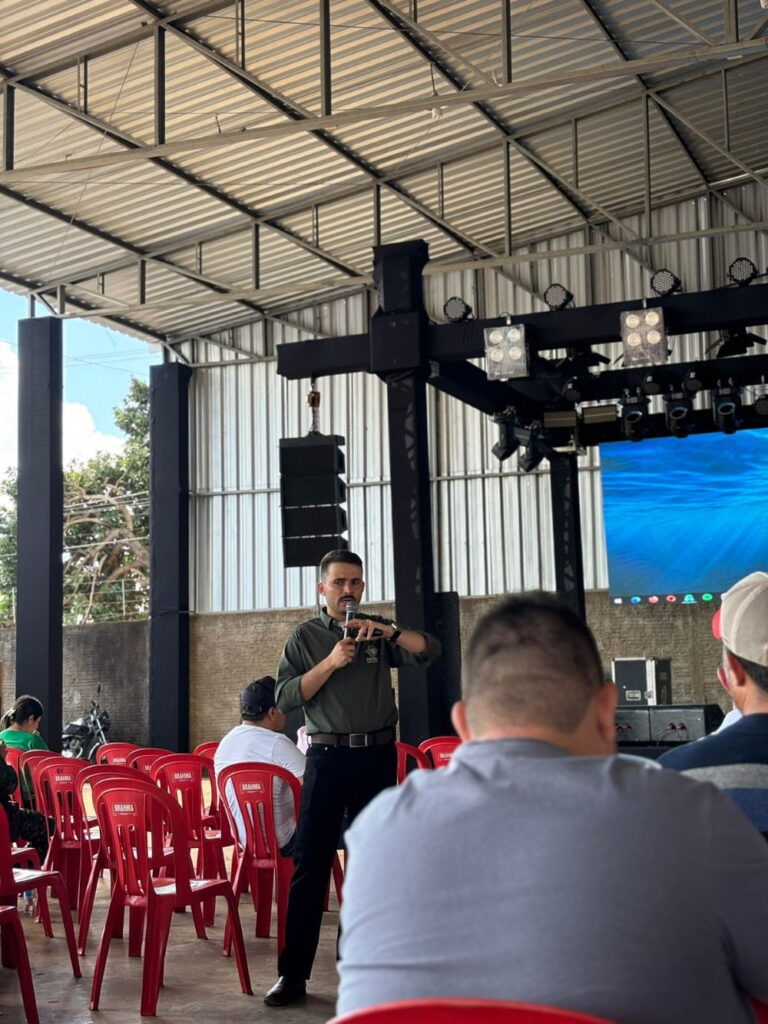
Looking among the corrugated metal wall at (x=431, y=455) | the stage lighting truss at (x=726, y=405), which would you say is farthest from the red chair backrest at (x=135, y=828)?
the corrugated metal wall at (x=431, y=455)

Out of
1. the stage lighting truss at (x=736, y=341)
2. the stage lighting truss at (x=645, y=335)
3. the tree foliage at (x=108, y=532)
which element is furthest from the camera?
the tree foliage at (x=108, y=532)

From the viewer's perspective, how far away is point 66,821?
6.44m

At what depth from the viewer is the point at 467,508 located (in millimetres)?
16578

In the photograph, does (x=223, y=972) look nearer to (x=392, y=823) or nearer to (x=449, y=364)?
(x=392, y=823)

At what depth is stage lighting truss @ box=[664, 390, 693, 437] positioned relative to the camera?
10.3 meters

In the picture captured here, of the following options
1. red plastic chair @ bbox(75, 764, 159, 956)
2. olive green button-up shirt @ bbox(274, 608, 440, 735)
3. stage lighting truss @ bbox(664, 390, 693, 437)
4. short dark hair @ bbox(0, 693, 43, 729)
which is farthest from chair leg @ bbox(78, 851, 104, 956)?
stage lighting truss @ bbox(664, 390, 693, 437)

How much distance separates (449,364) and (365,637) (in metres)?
4.48

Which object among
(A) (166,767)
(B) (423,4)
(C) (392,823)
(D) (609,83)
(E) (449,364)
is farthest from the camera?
(D) (609,83)

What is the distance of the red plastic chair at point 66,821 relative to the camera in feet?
20.5

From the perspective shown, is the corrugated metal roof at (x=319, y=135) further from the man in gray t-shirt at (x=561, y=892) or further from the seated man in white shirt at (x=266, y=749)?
the man in gray t-shirt at (x=561, y=892)

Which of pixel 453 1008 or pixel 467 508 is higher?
pixel 467 508

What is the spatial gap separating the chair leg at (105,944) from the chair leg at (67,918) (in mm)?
164

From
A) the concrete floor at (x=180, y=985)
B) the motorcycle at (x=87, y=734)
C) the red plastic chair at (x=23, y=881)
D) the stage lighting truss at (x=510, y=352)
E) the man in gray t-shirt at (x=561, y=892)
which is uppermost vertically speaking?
the stage lighting truss at (x=510, y=352)

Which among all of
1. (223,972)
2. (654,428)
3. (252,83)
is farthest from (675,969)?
(252,83)
